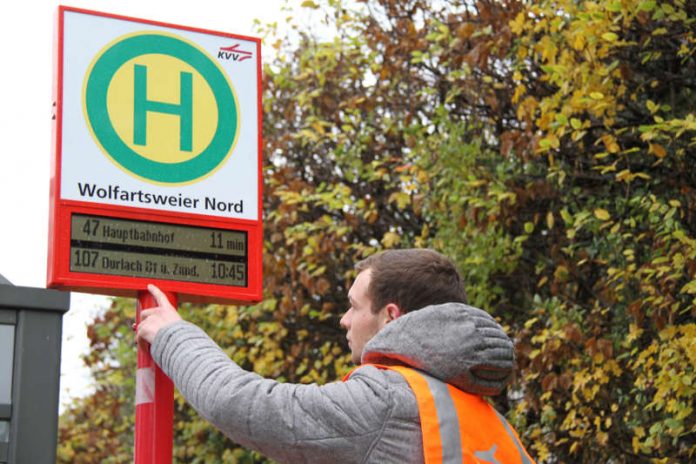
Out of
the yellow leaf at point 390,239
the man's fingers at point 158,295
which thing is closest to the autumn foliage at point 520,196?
the yellow leaf at point 390,239

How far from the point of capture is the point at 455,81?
27.0ft

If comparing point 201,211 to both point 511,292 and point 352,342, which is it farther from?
point 511,292

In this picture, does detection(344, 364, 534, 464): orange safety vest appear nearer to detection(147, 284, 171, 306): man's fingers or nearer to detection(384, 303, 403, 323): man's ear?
detection(384, 303, 403, 323): man's ear

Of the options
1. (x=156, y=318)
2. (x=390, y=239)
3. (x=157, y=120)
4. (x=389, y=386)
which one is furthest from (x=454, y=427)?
(x=390, y=239)

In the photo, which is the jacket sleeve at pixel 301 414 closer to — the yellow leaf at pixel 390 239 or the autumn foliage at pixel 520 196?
the autumn foliage at pixel 520 196

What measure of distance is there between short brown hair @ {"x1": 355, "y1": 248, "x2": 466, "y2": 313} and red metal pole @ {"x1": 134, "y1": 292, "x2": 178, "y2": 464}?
0.62 m

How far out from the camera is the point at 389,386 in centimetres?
261

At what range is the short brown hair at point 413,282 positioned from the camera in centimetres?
292

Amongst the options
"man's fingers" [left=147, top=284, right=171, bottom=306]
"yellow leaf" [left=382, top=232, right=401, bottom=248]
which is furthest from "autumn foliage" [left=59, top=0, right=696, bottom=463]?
"man's fingers" [left=147, top=284, right=171, bottom=306]

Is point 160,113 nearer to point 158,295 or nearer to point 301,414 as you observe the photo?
point 158,295

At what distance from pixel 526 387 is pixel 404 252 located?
4.57 m

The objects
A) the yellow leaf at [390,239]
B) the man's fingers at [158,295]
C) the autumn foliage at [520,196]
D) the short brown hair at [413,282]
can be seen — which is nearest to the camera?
the short brown hair at [413,282]

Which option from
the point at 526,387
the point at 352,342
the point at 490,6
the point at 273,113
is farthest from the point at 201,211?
the point at 273,113

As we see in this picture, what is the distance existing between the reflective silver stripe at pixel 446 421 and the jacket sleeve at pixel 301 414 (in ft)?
0.38
